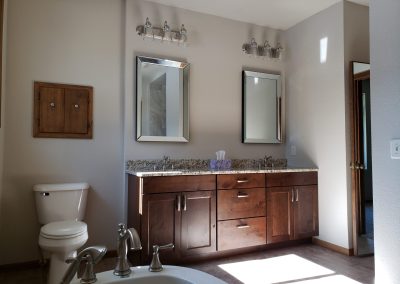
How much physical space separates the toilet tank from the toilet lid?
25 centimetres

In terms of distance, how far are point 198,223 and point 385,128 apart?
163 centimetres

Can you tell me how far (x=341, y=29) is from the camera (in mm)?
2961

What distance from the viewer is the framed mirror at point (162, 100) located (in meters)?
2.90

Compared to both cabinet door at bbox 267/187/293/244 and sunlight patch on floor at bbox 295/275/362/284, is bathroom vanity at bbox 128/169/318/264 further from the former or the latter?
sunlight patch on floor at bbox 295/275/362/284

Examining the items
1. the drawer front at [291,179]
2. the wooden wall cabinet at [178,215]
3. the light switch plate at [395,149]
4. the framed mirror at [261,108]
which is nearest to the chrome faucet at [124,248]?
the wooden wall cabinet at [178,215]

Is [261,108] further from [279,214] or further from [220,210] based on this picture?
[220,210]

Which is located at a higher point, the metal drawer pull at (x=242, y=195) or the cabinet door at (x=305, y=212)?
the metal drawer pull at (x=242, y=195)

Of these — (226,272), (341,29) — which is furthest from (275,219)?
(341,29)

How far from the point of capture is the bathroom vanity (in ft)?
8.02

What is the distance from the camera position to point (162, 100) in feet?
9.91

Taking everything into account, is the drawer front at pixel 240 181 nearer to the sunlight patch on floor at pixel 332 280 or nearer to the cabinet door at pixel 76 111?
the sunlight patch on floor at pixel 332 280

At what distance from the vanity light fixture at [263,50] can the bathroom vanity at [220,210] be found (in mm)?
1379

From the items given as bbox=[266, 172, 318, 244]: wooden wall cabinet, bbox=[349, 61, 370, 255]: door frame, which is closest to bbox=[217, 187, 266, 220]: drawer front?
bbox=[266, 172, 318, 244]: wooden wall cabinet

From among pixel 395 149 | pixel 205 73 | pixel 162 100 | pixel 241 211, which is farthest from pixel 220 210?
pixel 395 149
